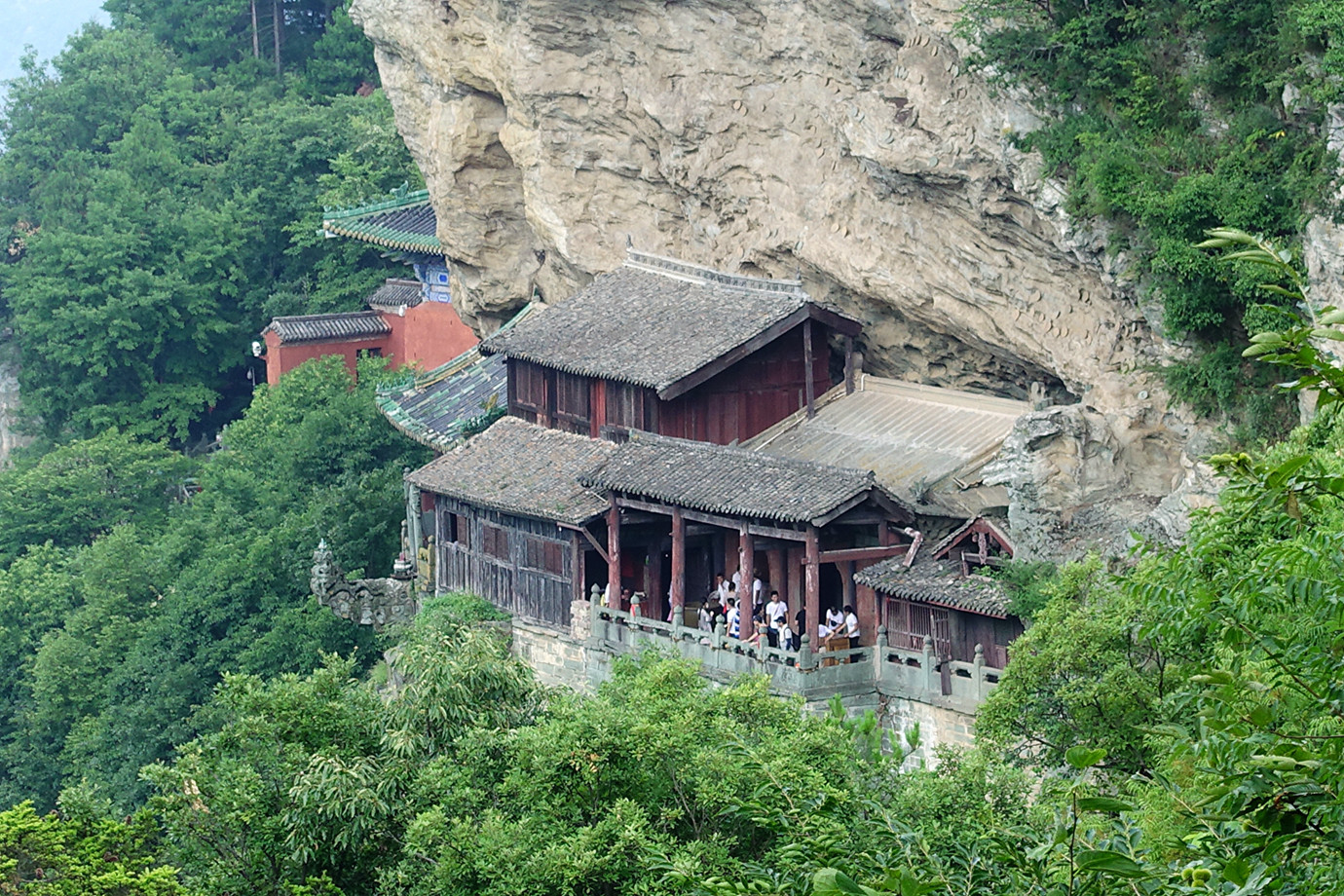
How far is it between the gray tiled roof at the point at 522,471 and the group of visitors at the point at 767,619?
6.98ft

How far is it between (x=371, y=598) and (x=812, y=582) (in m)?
10.5

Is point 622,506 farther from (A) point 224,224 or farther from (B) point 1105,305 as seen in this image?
(A) point 224,224

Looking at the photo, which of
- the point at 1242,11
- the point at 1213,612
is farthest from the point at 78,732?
the point at 1213,612

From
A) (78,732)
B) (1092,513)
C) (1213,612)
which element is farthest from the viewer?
(78,732)

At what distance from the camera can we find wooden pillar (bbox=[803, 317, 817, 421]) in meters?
27.8

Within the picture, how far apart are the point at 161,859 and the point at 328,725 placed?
6.39 feet

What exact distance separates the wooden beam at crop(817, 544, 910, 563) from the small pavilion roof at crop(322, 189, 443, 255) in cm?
1923

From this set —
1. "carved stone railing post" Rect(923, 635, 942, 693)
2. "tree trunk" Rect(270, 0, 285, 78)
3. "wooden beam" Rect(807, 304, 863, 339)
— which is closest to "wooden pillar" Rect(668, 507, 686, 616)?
"carved stone railing post" Rect(923, 635, 942, 693)

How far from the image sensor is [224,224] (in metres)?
46.9

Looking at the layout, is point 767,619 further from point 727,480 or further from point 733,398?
point 733,398

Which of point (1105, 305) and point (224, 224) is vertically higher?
point (224, 224)

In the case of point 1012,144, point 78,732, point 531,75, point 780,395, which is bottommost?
point 78,732

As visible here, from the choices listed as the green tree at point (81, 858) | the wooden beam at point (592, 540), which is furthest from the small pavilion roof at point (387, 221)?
the green tree at point (81, 858)

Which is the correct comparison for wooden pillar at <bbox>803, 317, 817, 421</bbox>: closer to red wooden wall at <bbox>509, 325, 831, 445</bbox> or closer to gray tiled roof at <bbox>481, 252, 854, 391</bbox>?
red wooden wall at <bbox>509, 325, 831, 445</bbox>
